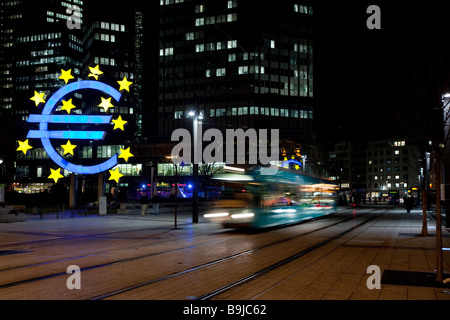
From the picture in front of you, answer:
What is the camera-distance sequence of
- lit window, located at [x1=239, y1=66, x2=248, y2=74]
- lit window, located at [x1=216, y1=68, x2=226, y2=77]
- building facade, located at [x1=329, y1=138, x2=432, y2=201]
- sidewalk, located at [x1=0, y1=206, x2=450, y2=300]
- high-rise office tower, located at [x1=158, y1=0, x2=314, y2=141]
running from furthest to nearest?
building facade, located at [x1=329, y1=138, x2=432, y2=201]
lit window, located at [x1=216, y1=68, x2=226, y2=77]
high-rise office tower, located at [x1=158, y1=0, x2=314, y2=141]
lit window, located at [x1=239, y1=66, x2=248, y2=74]
sidewalk, located at [x1=0, y1=206, x2=450, y2=300]

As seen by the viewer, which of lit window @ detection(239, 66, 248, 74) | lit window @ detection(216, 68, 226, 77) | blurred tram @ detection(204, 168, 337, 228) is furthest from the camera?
lit window @ detection(216, 68, 226, 77)

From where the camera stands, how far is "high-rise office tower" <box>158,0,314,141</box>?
356 feet

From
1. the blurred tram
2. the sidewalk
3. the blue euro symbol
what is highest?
the blue euro symbol

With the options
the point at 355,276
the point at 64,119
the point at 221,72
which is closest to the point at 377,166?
the point at 221,72

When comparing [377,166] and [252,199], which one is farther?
[377,166]

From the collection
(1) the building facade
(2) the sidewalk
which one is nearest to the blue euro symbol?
(2) the sidewalk

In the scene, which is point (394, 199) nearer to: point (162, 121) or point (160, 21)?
point (162, 121)

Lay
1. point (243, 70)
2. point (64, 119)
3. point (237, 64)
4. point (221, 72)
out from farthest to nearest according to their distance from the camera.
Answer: point (221, 72) < point (237, 64) < point (243, 70) < point (64, 119)

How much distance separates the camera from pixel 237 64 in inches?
4284

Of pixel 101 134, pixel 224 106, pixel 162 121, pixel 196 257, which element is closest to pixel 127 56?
pixel 162 121

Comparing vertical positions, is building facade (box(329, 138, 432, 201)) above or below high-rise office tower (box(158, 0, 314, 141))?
below

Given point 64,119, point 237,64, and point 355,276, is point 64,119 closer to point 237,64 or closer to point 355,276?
point 355,276

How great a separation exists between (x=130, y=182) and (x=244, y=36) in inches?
1875

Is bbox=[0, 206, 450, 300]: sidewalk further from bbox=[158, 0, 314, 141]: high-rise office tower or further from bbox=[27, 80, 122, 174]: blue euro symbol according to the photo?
bbox=[158, 0, 314, 141]: high-rise office tower
